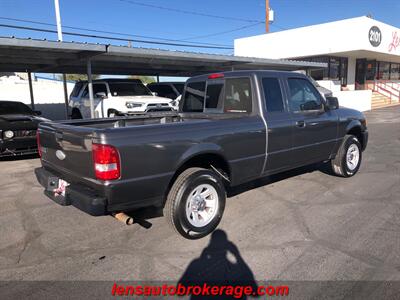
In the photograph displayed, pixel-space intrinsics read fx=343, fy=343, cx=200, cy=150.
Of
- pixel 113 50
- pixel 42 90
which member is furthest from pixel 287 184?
pixel 42 90

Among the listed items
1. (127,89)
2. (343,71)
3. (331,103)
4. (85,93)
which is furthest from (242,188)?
(343,71)

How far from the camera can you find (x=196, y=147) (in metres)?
3.88

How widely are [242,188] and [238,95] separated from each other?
175cm

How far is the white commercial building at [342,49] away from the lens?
2105 centimetres

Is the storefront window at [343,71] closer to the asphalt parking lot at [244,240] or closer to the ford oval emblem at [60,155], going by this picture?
the asphalt parking lot at [244,240]

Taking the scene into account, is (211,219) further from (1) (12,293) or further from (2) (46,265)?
(1) (12,293)

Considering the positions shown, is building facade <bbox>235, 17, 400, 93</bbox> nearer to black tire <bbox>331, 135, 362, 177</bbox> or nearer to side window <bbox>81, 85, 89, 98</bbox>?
side window <bbox>81, 85, 89, 98</bbox>

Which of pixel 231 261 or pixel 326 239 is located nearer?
pixel 231 261

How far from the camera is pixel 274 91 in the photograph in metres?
4.93

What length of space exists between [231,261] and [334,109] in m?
3.59

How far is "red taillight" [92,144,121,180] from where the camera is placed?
3237 millimetres

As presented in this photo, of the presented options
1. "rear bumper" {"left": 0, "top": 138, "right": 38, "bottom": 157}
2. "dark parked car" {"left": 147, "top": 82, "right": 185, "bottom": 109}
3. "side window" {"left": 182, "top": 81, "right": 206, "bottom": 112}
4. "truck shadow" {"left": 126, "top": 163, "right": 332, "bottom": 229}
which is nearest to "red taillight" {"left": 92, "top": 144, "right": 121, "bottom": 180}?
"truck shadow" {"left": 126, "top": 163, "right": 332, "bottom": 229}

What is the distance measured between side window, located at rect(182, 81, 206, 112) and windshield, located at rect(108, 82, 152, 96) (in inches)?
268

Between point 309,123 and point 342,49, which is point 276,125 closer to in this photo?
point 309,123
